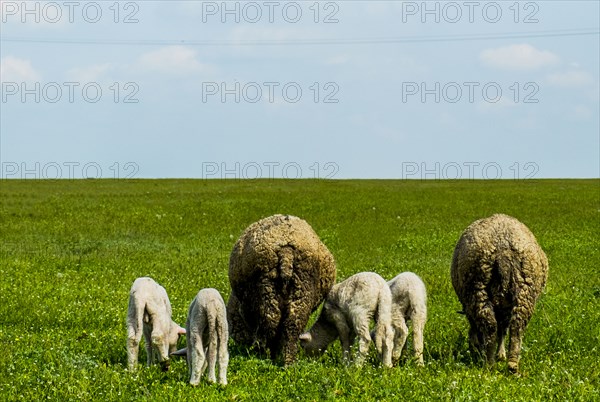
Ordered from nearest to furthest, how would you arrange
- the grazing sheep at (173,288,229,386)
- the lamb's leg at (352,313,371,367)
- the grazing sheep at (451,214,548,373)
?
the grazing sheep at (173,288,229,386), the lamb's leg at (352,313,371,367), the grazing sheep at (451,214,548,373)

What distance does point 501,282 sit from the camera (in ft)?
47.2

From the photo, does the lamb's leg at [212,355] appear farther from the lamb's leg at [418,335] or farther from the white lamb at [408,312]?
the lamb's leg at [418,335]

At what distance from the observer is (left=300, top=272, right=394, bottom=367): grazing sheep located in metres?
14.0

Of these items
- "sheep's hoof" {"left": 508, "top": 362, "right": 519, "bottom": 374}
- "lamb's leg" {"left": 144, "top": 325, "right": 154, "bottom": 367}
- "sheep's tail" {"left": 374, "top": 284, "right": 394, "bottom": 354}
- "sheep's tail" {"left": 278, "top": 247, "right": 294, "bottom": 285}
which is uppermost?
"sheep's tail" {"left": 278, "top": 247, "right": 294, "bottom": 285}

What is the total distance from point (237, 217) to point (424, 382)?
3072cm

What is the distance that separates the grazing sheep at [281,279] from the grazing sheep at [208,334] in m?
1.82

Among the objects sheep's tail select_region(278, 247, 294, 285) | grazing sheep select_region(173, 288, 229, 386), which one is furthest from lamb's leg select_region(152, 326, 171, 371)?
sheep's tail select_region(278, 247, 294, 285)

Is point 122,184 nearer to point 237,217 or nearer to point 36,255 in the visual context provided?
point 237,217

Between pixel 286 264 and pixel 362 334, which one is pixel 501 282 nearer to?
pixel 362 334

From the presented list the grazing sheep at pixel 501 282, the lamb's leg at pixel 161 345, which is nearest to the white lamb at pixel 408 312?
the grazing sheep at pixel 501 282

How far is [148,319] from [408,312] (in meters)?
4.32

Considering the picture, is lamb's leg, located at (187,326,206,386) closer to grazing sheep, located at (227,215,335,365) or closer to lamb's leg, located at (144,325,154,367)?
lamb's leg, located at (144,325,154,367)

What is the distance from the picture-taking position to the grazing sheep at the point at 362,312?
14016 mm

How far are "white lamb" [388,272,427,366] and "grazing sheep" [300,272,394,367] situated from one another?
47cm
